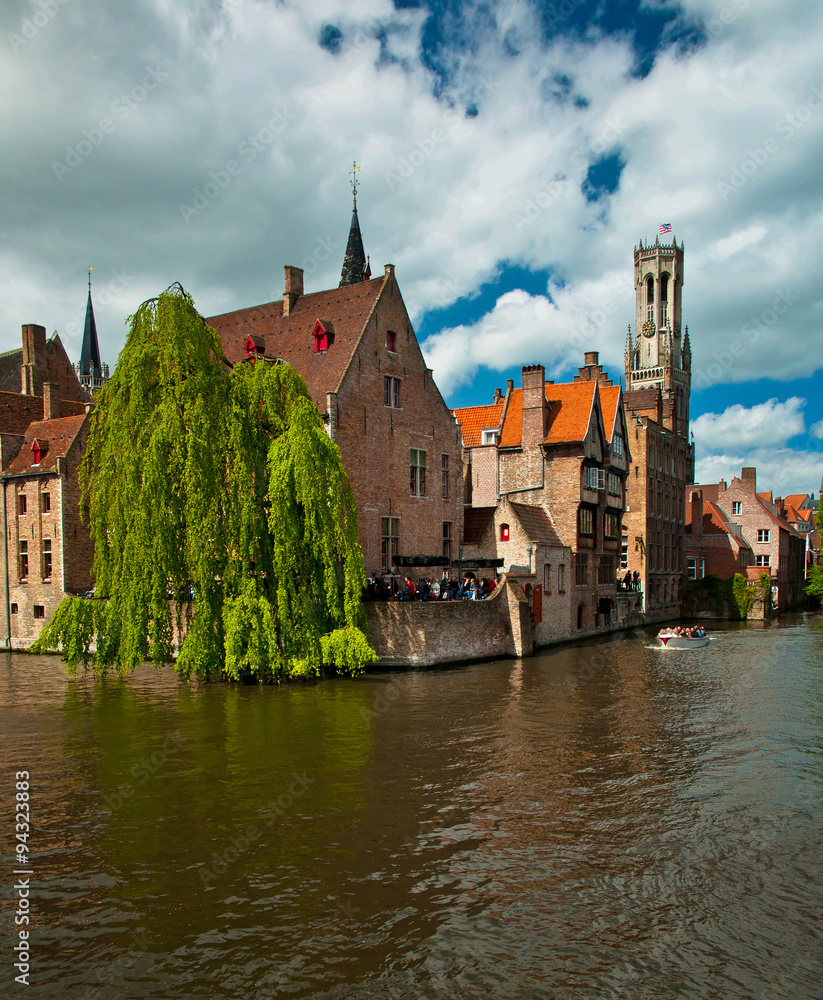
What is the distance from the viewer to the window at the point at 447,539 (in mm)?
34375

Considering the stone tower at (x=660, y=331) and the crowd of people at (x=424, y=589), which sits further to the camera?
the stone tower at (x=660, y=331)

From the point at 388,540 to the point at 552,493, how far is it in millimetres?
9604

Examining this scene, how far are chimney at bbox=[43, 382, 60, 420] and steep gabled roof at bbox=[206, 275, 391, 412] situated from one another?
865cm

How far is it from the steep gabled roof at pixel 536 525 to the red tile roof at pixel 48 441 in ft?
63.4

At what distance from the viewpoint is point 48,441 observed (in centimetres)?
3391

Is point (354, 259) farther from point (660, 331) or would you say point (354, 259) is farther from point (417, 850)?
point (660, 331)

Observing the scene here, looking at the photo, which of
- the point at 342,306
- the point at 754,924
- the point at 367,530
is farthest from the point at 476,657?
the point at 754,924

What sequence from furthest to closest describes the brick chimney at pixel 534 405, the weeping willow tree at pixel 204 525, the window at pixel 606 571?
1. the window at pixel 606 571
2. the brick chimney at pixel 534 405
3. the weeping willow tree at pixel 204 525

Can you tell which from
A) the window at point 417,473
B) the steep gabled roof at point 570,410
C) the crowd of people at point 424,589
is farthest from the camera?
the steep gabled roof at point 570,410

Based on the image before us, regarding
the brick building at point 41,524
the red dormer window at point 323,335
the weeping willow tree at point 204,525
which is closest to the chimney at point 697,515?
the red dormer window at point 323,335

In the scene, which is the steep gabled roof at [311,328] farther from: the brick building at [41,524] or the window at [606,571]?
the window at [606,571]

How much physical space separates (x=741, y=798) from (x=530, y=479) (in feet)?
82.9

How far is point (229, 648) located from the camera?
808 inches

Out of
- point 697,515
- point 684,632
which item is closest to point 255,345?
point 684,632
